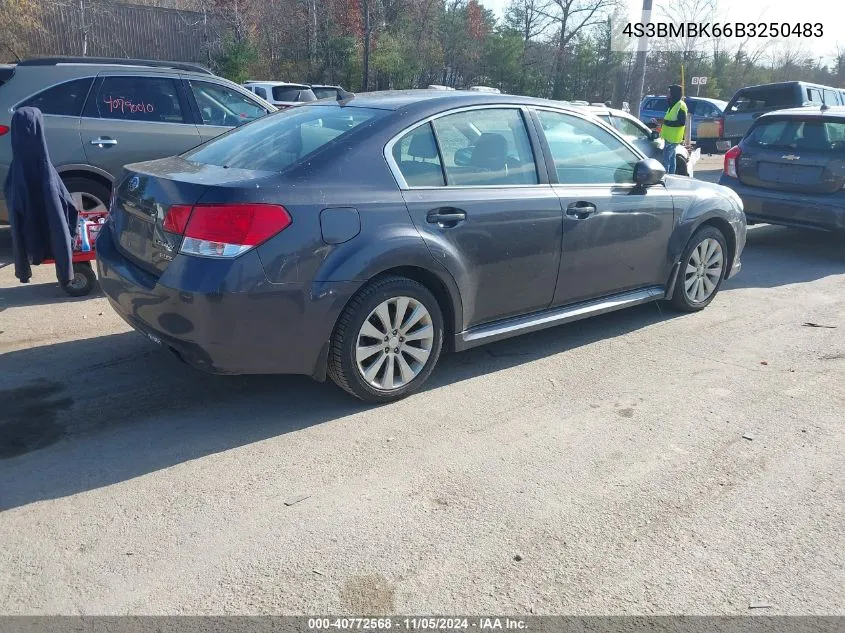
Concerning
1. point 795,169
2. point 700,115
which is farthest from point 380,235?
point 700,115

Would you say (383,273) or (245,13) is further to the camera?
(245,13)

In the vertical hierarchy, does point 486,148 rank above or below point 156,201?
above

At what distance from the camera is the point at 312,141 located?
4305mm

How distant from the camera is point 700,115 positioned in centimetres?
2320

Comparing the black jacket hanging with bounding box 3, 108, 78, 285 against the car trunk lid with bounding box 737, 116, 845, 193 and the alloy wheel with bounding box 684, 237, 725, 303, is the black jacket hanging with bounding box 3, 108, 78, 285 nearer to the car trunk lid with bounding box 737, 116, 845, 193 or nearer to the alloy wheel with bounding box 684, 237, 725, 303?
the alloy wheel with bounding box 684, 237, 725, 303

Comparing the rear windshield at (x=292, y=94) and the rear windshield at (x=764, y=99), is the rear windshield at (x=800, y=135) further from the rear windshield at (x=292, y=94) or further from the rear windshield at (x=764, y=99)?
the rear windshield at (x=292, y=94)

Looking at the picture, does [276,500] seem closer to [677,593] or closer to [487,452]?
[487,452]

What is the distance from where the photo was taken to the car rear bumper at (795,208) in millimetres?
8273

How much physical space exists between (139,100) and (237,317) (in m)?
4.84

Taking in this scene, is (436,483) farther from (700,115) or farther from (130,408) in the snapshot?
(700,115)

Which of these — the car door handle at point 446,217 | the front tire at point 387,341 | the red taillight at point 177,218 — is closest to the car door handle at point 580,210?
the car door handle at point 446,217

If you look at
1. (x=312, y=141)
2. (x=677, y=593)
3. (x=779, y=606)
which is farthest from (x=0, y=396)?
(x=779, y=606)

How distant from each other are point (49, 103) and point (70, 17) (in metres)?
19.4

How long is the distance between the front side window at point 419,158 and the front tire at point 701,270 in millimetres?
2441
